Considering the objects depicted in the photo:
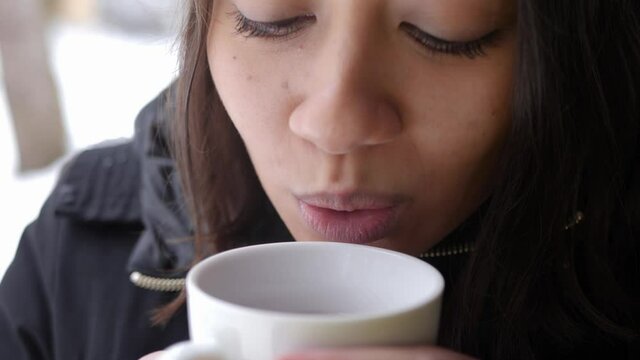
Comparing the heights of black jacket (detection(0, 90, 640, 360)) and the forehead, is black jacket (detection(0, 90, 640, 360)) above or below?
below

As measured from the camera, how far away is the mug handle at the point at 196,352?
53cm

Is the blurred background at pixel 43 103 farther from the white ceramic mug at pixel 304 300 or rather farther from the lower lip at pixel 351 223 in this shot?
the white ceramic mug at pixel 304 300

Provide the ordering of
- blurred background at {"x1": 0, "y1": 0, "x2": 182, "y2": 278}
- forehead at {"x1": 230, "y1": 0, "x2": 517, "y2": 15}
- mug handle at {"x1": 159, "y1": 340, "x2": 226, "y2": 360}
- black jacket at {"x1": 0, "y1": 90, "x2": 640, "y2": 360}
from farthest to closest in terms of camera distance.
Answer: blurred background at {"x1": 0, "y1": 0, "x2": 182, "y2": 278} < black jacket at {"x1": 0, "y1": 90, "x2": 640, "y2": 360} < forehead at {"x1": 230, "y1": 0, "x2": 517, "y2": 15} < mug handle at {"x1": 159, "y1": 340, "x2": 226, "y2": 360}

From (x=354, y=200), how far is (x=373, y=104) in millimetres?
92

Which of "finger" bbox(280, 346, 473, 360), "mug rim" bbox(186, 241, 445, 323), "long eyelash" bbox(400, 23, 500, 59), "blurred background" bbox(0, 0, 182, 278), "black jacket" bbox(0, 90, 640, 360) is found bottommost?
"blurred background" bbox(0, 0, 182, 278)

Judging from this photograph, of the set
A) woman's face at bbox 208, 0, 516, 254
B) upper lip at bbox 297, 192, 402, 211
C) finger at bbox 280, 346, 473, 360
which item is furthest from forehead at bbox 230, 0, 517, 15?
finger at bbox 280, 346, 473, 360

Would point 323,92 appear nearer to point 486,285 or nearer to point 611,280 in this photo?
point 486,285

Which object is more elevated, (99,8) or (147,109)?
(147,109)

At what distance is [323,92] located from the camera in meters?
0.74

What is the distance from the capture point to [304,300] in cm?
68

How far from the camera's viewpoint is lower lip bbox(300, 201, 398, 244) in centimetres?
79

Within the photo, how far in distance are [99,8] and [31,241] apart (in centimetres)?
519

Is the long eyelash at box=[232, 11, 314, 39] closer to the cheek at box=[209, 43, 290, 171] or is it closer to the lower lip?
the cheek at box=[209, 43, 290, 171]

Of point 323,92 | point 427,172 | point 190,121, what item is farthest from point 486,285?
point 190,121
